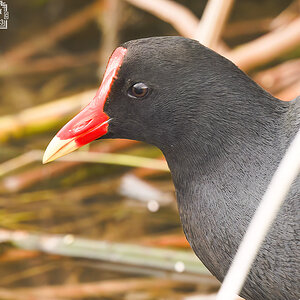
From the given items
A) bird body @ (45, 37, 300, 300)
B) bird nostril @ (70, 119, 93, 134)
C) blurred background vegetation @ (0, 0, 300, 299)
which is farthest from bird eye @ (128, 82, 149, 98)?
blurred background vegetation @ (0, 0, 300, 299)

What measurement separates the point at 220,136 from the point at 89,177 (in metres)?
1.64

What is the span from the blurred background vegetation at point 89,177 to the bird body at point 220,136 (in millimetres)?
872

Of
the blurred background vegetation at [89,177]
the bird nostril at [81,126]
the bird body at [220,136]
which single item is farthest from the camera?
the blurred background vegetation at [89,177]

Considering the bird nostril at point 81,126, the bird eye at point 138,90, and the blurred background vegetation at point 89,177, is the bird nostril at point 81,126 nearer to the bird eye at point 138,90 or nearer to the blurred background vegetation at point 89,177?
the bird eye at point 138,90

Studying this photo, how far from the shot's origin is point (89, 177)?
9.89 ft

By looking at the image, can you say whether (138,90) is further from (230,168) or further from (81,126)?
(230,168)

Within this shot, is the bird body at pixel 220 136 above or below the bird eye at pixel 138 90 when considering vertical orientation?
below

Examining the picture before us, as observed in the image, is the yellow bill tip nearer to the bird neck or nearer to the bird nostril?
the bird nostril

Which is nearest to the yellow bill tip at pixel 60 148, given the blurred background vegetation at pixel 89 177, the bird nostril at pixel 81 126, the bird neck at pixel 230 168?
the bird nostril at pixel 81 126

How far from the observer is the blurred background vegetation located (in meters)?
2.38

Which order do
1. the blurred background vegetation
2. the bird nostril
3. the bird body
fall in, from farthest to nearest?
1. the blurred background vegetation
2. the bird nostril
3. the bird body

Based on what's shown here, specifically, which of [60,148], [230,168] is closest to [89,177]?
[60,148]

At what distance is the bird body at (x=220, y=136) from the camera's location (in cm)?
142

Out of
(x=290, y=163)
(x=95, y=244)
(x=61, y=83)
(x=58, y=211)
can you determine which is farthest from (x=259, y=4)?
(x=290, y=163)
